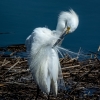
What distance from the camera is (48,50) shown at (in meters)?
1.92

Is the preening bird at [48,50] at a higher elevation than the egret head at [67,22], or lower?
lower

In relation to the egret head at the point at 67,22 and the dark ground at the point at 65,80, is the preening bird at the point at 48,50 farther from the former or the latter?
the dark ground at the point at 65,80

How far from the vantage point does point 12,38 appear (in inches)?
128

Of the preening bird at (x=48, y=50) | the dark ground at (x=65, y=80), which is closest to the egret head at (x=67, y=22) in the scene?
the preening bird at (x=48, y=50)

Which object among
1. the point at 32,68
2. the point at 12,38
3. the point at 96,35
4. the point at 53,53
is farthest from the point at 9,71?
the point at 96,35

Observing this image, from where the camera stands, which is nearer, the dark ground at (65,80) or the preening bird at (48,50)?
the preening bird at (48,50)

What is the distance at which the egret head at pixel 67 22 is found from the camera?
1.87 meters

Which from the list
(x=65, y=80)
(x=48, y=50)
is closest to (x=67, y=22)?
(x=48, y=50)

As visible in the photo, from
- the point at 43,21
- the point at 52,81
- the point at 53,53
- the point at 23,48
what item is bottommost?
the point at 52,81

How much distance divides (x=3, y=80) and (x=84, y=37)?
1079 mm

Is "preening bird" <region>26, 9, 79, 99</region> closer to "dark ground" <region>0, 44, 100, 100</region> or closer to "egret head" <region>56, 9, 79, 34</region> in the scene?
"egret head" <region>56, 9, 79, 34</region>

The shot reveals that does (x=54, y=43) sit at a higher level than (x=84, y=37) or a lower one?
lower

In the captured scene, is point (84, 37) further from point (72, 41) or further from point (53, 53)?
point (53, 53)

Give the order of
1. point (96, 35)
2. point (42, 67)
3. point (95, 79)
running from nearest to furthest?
point (42, 67)
point (95, 79)
point (96, 35)
